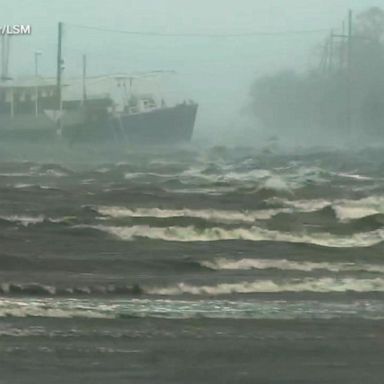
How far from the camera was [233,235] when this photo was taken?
23.2m

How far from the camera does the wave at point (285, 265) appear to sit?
16.8m

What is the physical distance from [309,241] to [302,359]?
13.1 m

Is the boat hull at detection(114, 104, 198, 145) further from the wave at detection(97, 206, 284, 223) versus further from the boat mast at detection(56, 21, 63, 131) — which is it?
the wave at detection(97, 206, 284, 223)

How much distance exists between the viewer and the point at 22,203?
102 feet

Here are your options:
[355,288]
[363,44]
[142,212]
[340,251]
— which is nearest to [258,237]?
[340,251]

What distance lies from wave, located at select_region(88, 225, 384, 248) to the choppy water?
46mm

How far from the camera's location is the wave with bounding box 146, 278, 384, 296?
45.6 ft

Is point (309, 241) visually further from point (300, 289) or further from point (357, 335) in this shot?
point (357, 335)

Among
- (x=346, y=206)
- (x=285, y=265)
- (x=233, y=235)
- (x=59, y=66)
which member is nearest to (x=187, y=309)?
(x=285, y=265)

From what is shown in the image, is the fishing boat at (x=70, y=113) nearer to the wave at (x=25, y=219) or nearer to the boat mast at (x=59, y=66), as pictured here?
the boat mast at (x=59, y=66)

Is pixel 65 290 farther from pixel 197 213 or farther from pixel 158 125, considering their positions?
pixel 158 125

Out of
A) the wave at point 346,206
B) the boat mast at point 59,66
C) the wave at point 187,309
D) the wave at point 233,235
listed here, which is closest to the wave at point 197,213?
the wave at point 346,206

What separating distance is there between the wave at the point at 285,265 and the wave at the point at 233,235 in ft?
13.0

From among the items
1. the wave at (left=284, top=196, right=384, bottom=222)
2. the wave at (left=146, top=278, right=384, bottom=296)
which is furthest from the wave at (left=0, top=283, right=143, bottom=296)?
the wave at (left=284, top=196, right=384, bottom=222)
